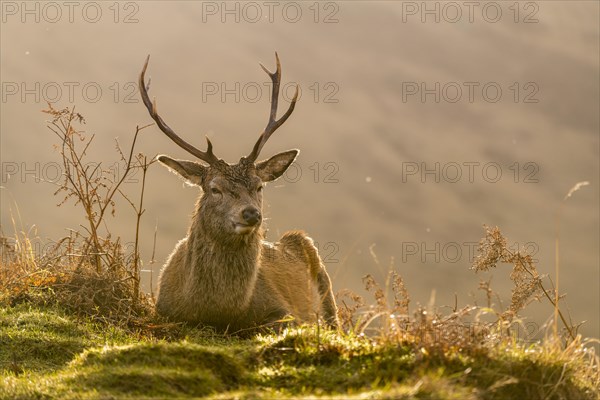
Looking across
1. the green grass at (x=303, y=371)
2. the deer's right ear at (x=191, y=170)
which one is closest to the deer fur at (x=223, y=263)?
the deer's right ear at (x=191, y=170)

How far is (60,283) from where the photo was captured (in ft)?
35.4

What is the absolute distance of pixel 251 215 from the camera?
29.7 ft

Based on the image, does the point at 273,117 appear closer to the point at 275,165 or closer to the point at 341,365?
the point at 275,165

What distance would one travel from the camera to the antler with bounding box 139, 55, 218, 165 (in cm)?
988

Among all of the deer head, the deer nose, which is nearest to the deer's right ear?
the deer head

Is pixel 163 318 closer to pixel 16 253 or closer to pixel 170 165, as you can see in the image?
pixel 170 165

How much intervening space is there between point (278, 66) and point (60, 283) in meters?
3.87

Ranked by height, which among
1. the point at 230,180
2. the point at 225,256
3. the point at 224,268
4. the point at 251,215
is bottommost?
the point at 224,268

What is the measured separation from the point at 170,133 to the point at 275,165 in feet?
4.32

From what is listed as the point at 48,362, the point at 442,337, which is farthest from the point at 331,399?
the point at 48,362

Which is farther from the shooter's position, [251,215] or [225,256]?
[225,256]

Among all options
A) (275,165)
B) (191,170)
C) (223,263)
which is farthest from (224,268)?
(275,165)

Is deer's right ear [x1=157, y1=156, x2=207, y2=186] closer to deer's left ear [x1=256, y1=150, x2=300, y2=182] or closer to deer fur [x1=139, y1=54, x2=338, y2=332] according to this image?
deer fur [x1=139, y1=54, x2=338, y2=332]

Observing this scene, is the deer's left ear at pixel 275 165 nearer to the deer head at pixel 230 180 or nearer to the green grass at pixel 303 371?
the deer head at pixel 230 180
